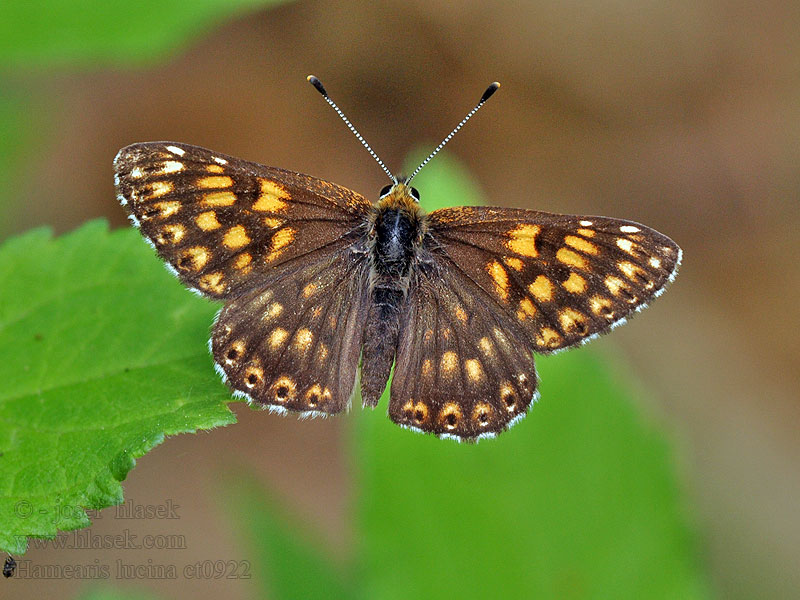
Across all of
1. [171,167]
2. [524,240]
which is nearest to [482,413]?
[524,240]

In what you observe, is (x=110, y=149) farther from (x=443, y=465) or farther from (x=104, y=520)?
(x=443, y=465)

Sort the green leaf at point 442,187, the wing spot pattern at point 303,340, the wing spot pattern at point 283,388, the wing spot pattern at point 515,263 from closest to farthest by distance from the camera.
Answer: the wing spot pattern at point 283,388, the wing spot pattern at point 303,340, the wing spot pattern at point 515,263, the green leaf at point 442,187

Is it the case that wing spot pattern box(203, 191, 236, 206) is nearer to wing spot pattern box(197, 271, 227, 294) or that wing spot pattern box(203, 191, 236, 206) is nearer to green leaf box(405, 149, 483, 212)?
wing spot pattern box(197, 271, 227, 294)

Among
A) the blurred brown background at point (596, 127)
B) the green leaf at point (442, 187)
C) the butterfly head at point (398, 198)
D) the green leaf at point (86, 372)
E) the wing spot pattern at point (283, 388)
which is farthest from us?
the blurred brown background at point (596, 127)

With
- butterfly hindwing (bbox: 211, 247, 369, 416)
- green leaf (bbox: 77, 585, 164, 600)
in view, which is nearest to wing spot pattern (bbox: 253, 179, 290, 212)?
butterfly hindwing (bbox: 211, 247, 369, 416)

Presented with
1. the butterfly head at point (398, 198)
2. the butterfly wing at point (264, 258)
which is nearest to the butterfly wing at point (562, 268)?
the butterfly head at point (398, 198)

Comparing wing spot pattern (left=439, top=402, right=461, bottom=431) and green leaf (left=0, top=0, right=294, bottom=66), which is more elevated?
green leaf (left=0, top=0, right=294, bottom=66)

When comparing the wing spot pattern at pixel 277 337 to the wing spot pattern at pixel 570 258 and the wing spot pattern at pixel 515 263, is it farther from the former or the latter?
the wing spot pattern at pixel 570 258

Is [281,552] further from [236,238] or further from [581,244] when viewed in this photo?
A: [581,244]

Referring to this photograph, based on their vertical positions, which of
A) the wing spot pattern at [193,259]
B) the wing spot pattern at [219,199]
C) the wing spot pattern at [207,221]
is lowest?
the wing spot pattern at [193,259]

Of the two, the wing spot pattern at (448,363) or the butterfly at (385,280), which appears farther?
the wing spot pattern at (448,363)
